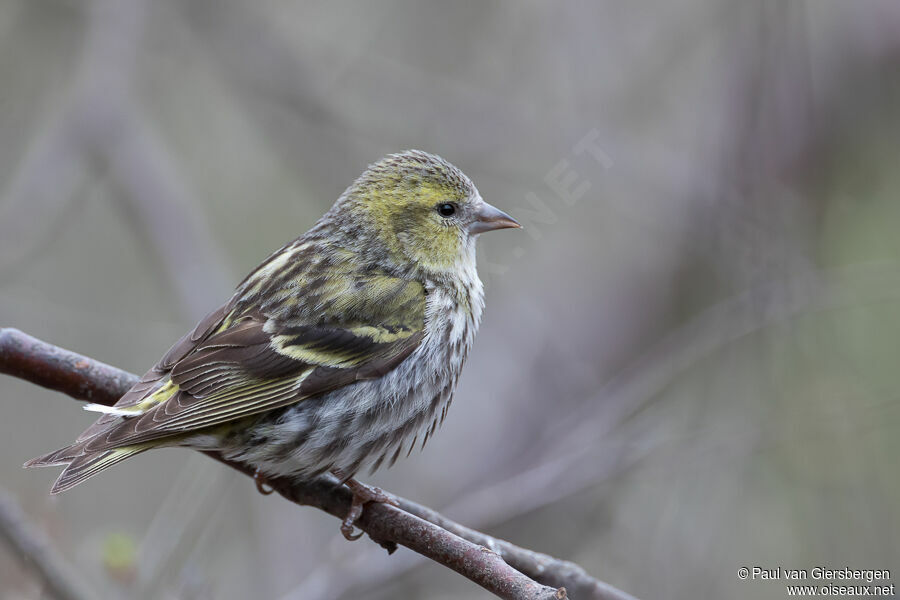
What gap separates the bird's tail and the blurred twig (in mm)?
500

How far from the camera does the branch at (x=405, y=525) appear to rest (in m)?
3.32

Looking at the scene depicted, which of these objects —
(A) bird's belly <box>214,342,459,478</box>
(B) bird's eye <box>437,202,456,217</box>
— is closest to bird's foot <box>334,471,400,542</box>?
(A) bird's belly <box>214,342,459,478</box>

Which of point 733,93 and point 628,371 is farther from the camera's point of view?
point 733,93

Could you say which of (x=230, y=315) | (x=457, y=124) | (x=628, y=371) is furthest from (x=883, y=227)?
(x=230, y=315)

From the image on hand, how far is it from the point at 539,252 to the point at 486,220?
350 centimetres

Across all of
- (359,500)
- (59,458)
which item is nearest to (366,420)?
(359,500)

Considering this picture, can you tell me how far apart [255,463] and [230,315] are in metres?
0.73

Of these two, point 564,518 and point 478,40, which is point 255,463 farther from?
point 478,40

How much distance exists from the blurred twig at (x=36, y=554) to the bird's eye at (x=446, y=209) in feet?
7.88

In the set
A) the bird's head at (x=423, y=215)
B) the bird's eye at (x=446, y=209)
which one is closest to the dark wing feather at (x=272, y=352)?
the bird's head at (x=423, y=215)

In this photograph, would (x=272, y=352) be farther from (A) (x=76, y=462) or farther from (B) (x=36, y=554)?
(B) (x=36, y=554)

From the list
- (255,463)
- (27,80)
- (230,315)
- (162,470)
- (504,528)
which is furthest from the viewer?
A: (162,470)

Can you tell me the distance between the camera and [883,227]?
7531 mm

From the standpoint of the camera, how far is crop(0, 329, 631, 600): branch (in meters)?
3.32
